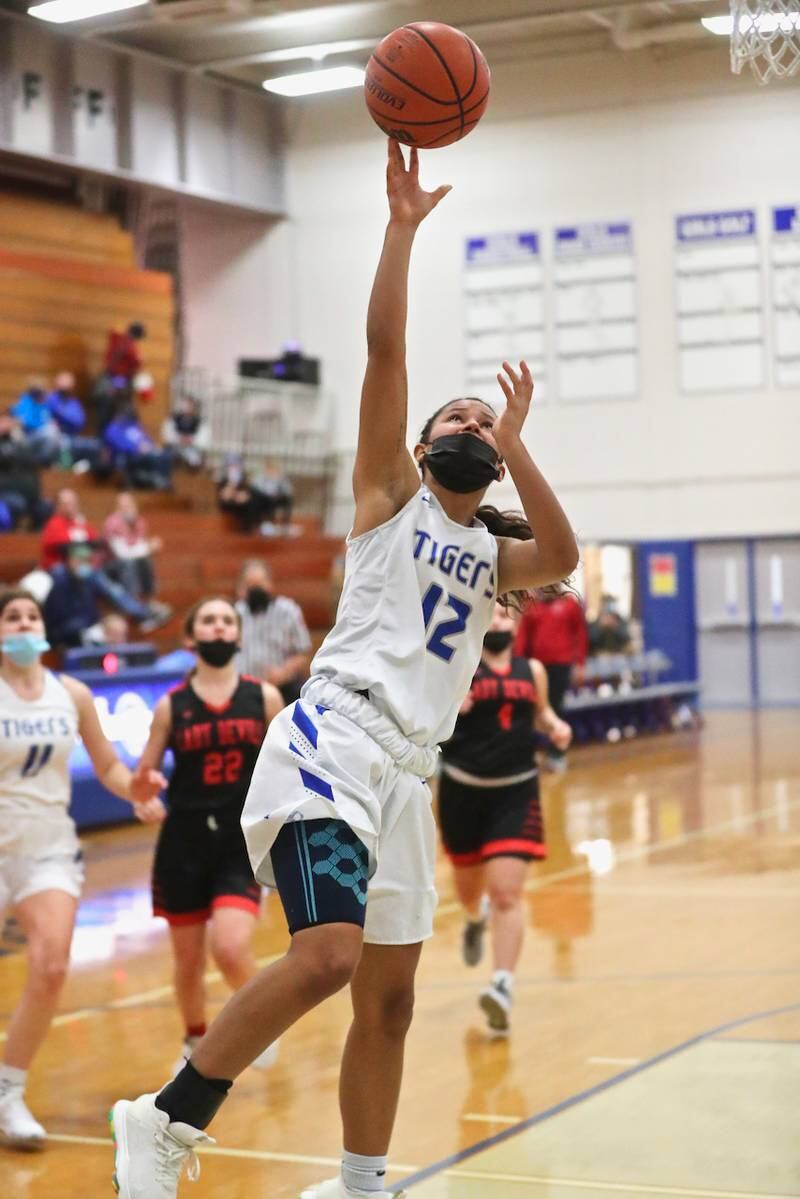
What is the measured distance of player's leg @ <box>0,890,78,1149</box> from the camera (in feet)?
17.4

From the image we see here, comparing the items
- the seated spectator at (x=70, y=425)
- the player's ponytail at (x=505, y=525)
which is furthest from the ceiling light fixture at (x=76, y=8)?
the player's ponytail at (x=505, y=525)

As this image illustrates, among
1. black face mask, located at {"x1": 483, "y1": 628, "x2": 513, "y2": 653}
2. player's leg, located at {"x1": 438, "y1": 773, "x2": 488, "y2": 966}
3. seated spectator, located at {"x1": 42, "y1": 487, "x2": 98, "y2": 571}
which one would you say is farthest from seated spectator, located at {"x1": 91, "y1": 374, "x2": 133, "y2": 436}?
player's leg, located at {"x1": 438, "y1": 773, "x2": 488, "y2": 966}

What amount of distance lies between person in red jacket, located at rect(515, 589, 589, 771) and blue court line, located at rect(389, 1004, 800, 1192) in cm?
893

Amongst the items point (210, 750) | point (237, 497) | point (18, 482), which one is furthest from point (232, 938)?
point (237, 497)

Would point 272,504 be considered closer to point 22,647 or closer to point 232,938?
point 22,647

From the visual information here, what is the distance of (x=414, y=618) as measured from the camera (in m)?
3.81

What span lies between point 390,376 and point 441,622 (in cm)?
56

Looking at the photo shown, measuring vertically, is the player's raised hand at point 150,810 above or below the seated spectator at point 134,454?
below

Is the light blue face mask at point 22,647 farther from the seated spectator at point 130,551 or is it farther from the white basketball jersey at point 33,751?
the seated spectator at point 130,551

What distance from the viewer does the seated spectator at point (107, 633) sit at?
15.1m

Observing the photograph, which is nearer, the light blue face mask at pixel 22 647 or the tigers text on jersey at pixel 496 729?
the light blue face mask at pixel 22 647

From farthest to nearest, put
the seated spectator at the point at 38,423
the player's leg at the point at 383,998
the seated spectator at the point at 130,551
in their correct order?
the seated spectator at the point at 38,423
the seated spectator at the point at 130,551
the player's leg at the point at 383,998

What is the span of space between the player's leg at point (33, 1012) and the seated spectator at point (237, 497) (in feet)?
51.7

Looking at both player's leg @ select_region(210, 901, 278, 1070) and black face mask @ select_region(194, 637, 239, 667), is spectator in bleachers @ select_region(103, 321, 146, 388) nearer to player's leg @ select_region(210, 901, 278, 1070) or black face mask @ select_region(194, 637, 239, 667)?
black face mask @ select_region(194, 637, 239, 667)
